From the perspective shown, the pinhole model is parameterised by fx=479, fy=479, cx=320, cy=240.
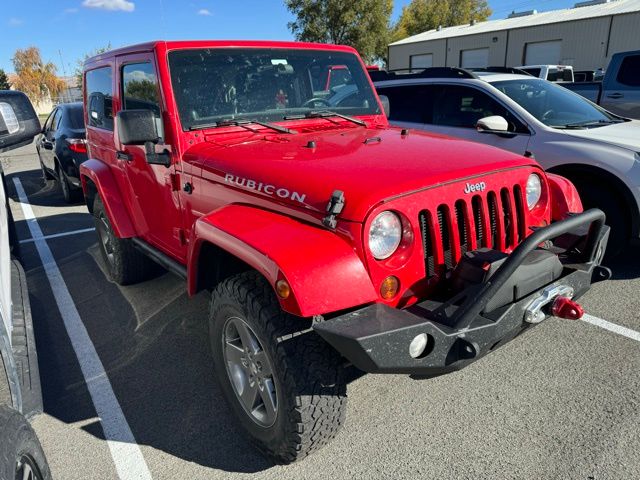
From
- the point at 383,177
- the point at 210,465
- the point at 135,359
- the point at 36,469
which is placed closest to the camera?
the point at 36,469

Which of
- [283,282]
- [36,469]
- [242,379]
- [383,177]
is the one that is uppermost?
[383,177]

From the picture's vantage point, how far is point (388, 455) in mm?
2400

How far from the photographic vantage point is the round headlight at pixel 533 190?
8.99ft

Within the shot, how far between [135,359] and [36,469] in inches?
66.8

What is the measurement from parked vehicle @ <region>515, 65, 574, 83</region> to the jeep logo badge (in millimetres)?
12060

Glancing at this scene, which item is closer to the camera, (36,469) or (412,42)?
(36,469)

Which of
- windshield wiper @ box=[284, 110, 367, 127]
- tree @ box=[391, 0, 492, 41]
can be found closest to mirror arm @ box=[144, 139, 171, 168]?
windshield wiper @ box=[284, 110, 367, 127]

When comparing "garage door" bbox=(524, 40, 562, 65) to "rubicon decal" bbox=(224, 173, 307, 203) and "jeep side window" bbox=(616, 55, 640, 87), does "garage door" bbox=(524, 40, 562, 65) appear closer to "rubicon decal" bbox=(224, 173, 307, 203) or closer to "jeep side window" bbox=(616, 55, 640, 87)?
"jeep side window" bbox=(616, 55, 640, 87)

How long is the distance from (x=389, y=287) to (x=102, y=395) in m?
2.01

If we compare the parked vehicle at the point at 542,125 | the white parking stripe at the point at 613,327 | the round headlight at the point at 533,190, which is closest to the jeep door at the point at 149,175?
the round headlight at the point at 533,190

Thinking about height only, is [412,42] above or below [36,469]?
above

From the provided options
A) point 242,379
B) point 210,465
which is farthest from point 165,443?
point 242,379

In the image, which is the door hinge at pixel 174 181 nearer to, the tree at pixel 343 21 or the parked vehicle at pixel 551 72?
the parked vehicle at pixel 551 72

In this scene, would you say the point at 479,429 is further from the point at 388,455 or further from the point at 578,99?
the point at 578,99
